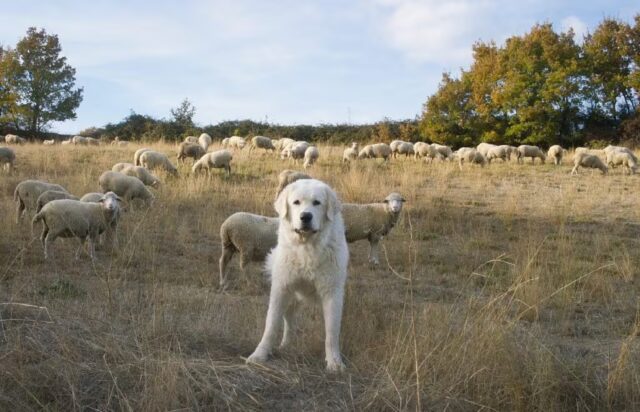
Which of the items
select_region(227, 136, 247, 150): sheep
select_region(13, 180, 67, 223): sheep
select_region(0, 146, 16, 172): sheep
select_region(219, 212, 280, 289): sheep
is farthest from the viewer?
select_region(227, 136, 247, 150): sheep

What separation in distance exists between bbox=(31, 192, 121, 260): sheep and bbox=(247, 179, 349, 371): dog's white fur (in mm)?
5532

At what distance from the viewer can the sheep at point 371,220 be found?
1128 centimetres

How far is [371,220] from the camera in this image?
1149cm

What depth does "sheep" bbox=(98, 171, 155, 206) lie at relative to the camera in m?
14.7

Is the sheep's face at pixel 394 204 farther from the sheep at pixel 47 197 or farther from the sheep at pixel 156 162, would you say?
the sheep at pixel 156 162

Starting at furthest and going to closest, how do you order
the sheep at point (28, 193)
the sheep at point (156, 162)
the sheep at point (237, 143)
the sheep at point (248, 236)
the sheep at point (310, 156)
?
1. the sheep at point (237, 143)
2. the sheep at point (310, 156)
3. the sheep at point (156, 162)
4. the sheep at point (28, 193)
5. the sheep at point (248, 236)

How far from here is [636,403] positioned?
4.54m

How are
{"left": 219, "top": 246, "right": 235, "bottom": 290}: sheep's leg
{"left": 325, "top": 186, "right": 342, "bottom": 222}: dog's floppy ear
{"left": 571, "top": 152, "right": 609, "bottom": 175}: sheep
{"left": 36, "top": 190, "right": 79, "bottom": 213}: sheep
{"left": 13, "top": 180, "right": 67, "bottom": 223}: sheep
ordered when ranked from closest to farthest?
{"left": 325, "top": 186, "right": 342, "bottom": 222}: dog's floppy ear < {"left": 219, "top": 246, "right": 235, "bottom": 290}: sheep's leg < {"left": 36, "top": 190, "right": 79, "bottom": 213}: sheep < {"left": 13, "top": 180, "right": 67, "bottom": 223}: sheep < {"left": 571, "top": 152, "right": 609, "bottom": 175}: sheep

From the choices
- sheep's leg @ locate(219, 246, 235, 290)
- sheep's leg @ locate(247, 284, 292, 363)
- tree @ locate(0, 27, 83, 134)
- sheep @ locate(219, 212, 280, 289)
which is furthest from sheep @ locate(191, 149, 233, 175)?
tree @ locate(0, 27, 83, 134)

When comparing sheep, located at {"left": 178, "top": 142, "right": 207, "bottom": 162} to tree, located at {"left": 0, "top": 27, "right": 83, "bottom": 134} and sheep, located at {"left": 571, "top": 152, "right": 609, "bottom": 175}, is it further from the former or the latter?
tree, located at {"left": 0, "top": 27, "right": 83, "bottom": 134}

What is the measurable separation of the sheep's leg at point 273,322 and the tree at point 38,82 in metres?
44.7

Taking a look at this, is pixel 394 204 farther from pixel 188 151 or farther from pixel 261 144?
pixel 261 144

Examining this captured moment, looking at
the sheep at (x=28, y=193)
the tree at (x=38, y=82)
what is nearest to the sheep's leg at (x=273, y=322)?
the sheep at (x=28, y=193)

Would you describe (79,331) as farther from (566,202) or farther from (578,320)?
(566,202)
